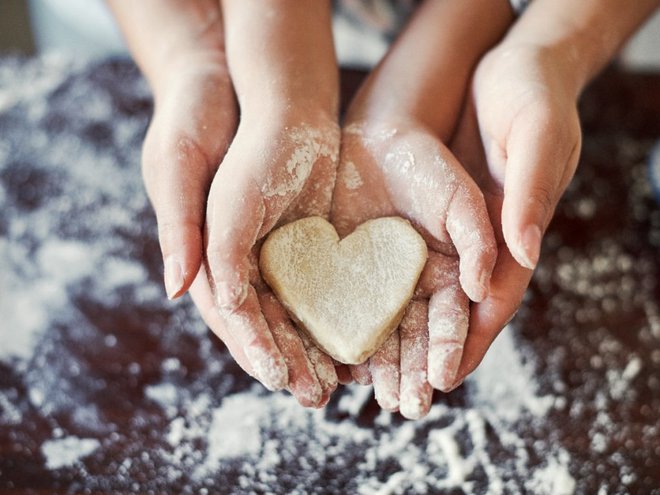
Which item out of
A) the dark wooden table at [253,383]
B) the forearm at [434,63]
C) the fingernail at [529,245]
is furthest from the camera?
the forearm at [434,63]

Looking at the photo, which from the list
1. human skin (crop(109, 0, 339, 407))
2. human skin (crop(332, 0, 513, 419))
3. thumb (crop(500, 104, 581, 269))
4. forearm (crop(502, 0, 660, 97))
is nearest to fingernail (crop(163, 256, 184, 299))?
human skin (crop(109, 0, 339, 407))

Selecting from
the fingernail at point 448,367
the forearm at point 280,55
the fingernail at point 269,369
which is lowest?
the fingernail at point 448,367

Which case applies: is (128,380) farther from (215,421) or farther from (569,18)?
(569,18)

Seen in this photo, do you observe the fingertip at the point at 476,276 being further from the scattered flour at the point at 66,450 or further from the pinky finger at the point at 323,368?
the scattered flour at the point at 66,450

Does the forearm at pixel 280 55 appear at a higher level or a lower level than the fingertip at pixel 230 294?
higher

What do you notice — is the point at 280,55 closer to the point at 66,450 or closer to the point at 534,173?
the point at 534,173

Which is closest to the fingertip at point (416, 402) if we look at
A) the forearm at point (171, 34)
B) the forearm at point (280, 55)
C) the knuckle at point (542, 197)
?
the knuckle at point (542, 197)

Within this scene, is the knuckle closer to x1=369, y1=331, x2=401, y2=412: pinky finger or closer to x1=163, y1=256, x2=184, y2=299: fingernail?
x1=369, y1=331, x2=401, y2=412: pinky finger

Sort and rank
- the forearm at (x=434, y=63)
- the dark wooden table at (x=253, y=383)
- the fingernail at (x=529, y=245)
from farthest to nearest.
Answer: the forearm at (x=434, y=63), the dark wooden table at (x=253, y=383), the fingernail at (x=529, y=245)
